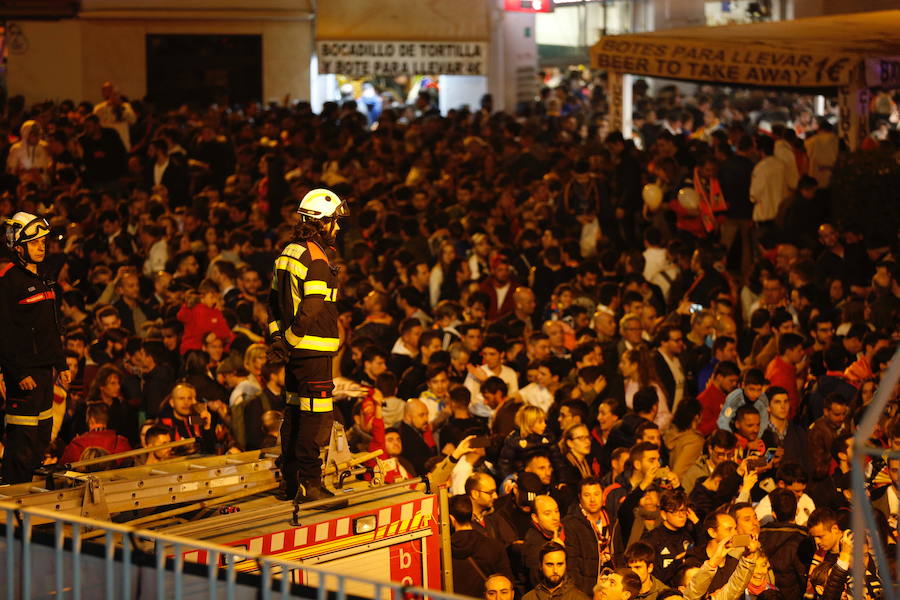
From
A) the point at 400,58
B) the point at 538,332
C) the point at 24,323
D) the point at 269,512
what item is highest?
the point at 400,58

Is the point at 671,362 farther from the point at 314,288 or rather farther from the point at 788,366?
the point at 314,288

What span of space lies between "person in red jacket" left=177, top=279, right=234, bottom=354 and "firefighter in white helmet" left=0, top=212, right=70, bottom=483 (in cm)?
395

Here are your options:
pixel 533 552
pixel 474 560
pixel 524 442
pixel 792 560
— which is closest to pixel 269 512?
pixel 474 560

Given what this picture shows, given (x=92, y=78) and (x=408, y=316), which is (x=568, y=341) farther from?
(x=92, y=78)

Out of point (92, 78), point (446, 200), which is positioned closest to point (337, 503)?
point (446, 200)

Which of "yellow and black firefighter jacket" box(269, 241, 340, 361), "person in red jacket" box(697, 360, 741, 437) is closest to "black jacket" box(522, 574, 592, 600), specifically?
"yellow and black firefighter jacket" box(269, 241, 340, 361)

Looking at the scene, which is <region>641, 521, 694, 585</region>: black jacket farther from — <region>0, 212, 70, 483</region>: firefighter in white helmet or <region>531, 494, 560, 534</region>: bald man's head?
<region>0, 212, 70, 483</region>: firefighter in white helmet

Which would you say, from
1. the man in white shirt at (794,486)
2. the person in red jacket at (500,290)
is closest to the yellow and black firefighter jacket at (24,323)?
the man in white shirt at (794,486)

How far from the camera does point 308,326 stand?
27.2ft

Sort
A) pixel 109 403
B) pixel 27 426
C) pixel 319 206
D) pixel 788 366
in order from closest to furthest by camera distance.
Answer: pixel 319 206 < pixel 27 426 < pixel 109 403 < pixel 788 366

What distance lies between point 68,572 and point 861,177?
12.4 meters

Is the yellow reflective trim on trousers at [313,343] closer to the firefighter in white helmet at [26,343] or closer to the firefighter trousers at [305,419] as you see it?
the firefighter trousers at [305,419]

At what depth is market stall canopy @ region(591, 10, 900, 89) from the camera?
17.4 m

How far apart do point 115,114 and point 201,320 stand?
11.8m
